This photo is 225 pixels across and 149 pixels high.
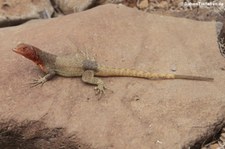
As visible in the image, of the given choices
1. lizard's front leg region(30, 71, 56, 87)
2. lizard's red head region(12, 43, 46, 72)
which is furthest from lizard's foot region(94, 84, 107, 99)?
lizard's red head region(12, 43, 46, 72)

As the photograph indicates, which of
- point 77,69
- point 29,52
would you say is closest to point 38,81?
point 29,52

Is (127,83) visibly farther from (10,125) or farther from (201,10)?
(201,10)

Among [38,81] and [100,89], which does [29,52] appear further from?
[100,89]

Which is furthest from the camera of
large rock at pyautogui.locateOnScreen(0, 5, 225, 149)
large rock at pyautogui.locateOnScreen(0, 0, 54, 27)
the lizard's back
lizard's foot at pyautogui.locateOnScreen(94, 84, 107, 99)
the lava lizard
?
large rock at pyautogui.locateOnScreen(0, 0, 54, 27)

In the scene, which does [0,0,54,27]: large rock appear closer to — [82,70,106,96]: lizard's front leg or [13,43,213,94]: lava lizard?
[13,43,213,94]: lava lizard

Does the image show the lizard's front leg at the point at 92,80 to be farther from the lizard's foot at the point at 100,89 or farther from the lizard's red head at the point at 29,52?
the lizard's red head at the point at 29,52

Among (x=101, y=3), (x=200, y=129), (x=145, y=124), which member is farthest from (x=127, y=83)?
(x=101, y=3)

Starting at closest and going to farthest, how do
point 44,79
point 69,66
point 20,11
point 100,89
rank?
point 100,89 < point 44,79 < point 69,66 < point 20,11
